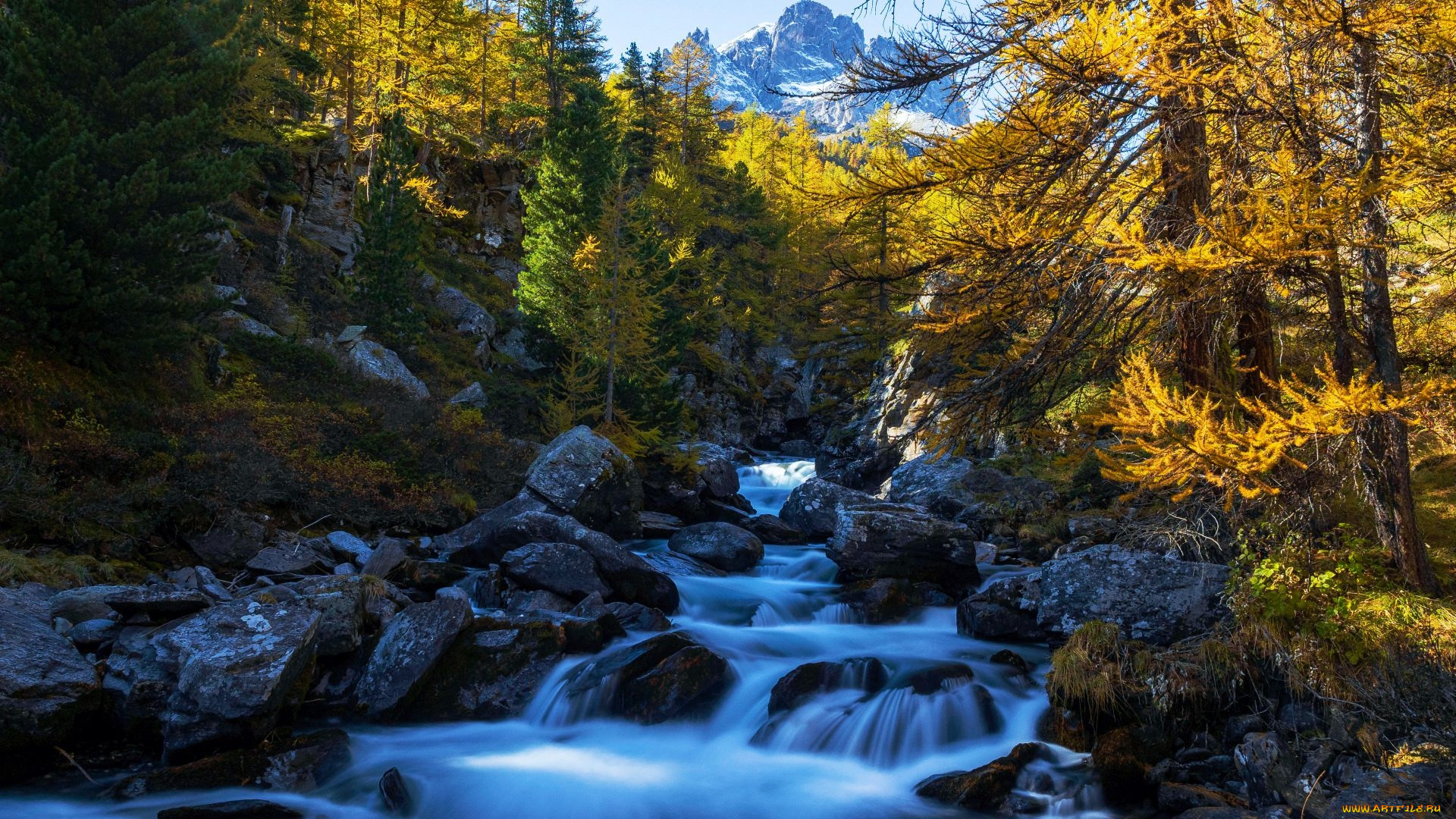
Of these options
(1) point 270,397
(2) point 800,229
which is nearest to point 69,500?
(1) point 270,397

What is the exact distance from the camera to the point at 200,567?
31.2 ft

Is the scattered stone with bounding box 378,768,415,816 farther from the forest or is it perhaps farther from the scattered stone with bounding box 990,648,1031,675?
the scattered stone with bounding box 990,648,1031,675

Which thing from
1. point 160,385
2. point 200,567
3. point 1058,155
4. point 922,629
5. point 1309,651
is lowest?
A: point 922,629

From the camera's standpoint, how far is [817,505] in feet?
62.6

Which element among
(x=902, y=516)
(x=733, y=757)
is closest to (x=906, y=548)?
(x=902, y=516)

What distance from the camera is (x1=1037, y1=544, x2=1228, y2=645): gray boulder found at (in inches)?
330

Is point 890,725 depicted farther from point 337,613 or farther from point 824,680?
point 337,613

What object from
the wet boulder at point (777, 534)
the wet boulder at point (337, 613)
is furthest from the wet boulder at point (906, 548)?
the wet boulder at point (337, 613)

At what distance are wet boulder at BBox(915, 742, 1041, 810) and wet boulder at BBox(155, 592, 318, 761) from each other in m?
6.06

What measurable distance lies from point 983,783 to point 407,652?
6080mm

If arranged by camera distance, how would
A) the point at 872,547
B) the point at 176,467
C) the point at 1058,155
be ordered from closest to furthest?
the point at 1058,155 < the point at 176,467 < the point at 872,547

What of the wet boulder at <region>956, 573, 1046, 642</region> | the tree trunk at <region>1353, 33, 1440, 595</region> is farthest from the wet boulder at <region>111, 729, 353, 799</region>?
the tree trunk at <region>1353, 33, 1440, 595</region>

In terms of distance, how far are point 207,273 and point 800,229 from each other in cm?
3124

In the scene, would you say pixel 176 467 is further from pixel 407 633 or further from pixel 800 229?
pixel 800 229
